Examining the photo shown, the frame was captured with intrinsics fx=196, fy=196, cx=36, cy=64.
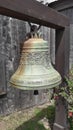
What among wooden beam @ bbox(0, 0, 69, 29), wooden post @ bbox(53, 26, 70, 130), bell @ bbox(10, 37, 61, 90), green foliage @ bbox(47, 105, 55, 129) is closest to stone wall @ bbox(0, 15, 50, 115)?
green foliage @ bbox(47, 105, 55, 129)

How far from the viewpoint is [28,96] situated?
390 cm

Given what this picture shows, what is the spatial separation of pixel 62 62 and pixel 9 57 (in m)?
1.23

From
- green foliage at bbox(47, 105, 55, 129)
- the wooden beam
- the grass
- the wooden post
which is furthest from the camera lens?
green foliage at bbox(47, 105, 55, 129)

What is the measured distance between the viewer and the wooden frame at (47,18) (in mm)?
1539

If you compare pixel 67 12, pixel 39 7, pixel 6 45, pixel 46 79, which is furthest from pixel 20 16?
pixel 67 12

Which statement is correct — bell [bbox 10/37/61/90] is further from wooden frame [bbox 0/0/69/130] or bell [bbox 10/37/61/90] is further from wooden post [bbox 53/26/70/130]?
wooden post [bbox 53/26/70/130]

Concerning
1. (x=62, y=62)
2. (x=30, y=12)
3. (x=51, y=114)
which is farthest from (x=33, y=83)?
(x=51, y=114)

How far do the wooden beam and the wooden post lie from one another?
0.32 metres

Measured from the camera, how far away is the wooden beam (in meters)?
1.50

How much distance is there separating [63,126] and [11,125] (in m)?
1.00

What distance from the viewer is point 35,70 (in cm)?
164

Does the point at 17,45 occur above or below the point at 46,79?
above

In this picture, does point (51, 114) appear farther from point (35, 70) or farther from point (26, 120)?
point (35, 70)

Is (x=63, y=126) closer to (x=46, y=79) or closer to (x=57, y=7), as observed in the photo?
(x=46, y=79)
